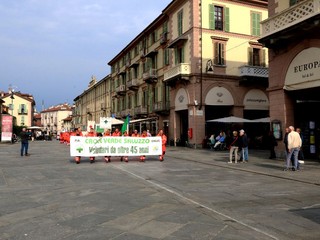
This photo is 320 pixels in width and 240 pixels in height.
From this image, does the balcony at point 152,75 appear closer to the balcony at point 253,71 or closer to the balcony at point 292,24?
the balcony at point 253,71

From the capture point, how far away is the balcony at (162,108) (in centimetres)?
3634

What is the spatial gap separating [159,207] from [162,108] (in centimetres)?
3004

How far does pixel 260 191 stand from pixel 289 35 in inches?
418

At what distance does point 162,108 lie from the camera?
1468 inches

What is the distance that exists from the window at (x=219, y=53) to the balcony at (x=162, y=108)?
7.35 m

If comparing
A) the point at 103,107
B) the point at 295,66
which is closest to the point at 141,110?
the point at 103,107

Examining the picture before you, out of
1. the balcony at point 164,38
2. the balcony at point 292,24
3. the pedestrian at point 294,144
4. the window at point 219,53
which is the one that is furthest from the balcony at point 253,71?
the pedestrian at point 294,144

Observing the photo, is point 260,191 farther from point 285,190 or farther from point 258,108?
point 258,108

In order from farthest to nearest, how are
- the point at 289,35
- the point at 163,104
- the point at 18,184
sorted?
the point at 163,104 < the point at 289,35 < the point at 18,184

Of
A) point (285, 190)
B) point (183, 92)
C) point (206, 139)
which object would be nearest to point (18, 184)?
point (285, 190)

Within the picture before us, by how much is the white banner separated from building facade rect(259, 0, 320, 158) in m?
6.75

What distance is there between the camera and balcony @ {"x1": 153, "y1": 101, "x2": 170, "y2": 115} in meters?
36.3

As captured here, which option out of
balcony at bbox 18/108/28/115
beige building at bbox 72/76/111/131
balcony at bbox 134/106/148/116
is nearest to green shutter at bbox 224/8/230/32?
balcony at bbox 134/106/148/116

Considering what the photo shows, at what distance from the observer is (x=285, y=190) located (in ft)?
31.6
